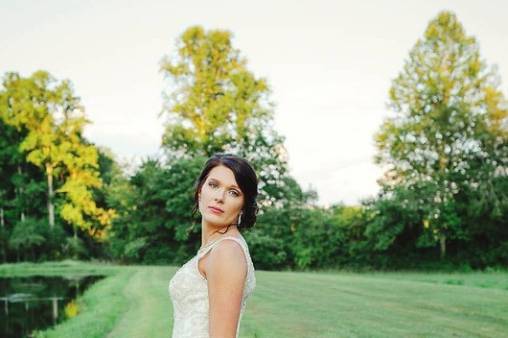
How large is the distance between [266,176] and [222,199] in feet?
110

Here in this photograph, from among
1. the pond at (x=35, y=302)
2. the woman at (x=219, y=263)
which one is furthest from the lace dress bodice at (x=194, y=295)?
the pond at (x=35, y=302)

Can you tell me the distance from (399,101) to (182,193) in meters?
13.3

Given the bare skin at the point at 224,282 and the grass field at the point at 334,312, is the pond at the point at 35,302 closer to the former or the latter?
the grass field at the point at 334,312

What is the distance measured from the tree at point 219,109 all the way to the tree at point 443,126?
26.0 feet

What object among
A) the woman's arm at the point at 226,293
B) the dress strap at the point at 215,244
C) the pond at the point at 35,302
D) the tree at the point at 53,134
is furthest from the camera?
the tree at the point at 53,134

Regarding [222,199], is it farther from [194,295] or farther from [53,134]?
[53,134]

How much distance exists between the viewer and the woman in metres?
2.05

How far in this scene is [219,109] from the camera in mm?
37531

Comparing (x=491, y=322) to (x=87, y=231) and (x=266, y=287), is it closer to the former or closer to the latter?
(x=266, y=287)

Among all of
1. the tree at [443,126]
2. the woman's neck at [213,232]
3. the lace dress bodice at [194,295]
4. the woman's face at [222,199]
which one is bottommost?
the lace dress bodice at [194,295]

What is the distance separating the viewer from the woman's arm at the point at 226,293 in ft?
6.70

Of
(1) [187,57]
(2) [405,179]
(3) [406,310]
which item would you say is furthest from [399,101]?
(3) [406,310]

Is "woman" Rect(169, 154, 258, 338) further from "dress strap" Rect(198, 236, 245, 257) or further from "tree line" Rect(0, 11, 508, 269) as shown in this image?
"tree line" Rect(0, 11, 508, 269)

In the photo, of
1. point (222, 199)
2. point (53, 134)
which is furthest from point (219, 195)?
point (53, 134)
